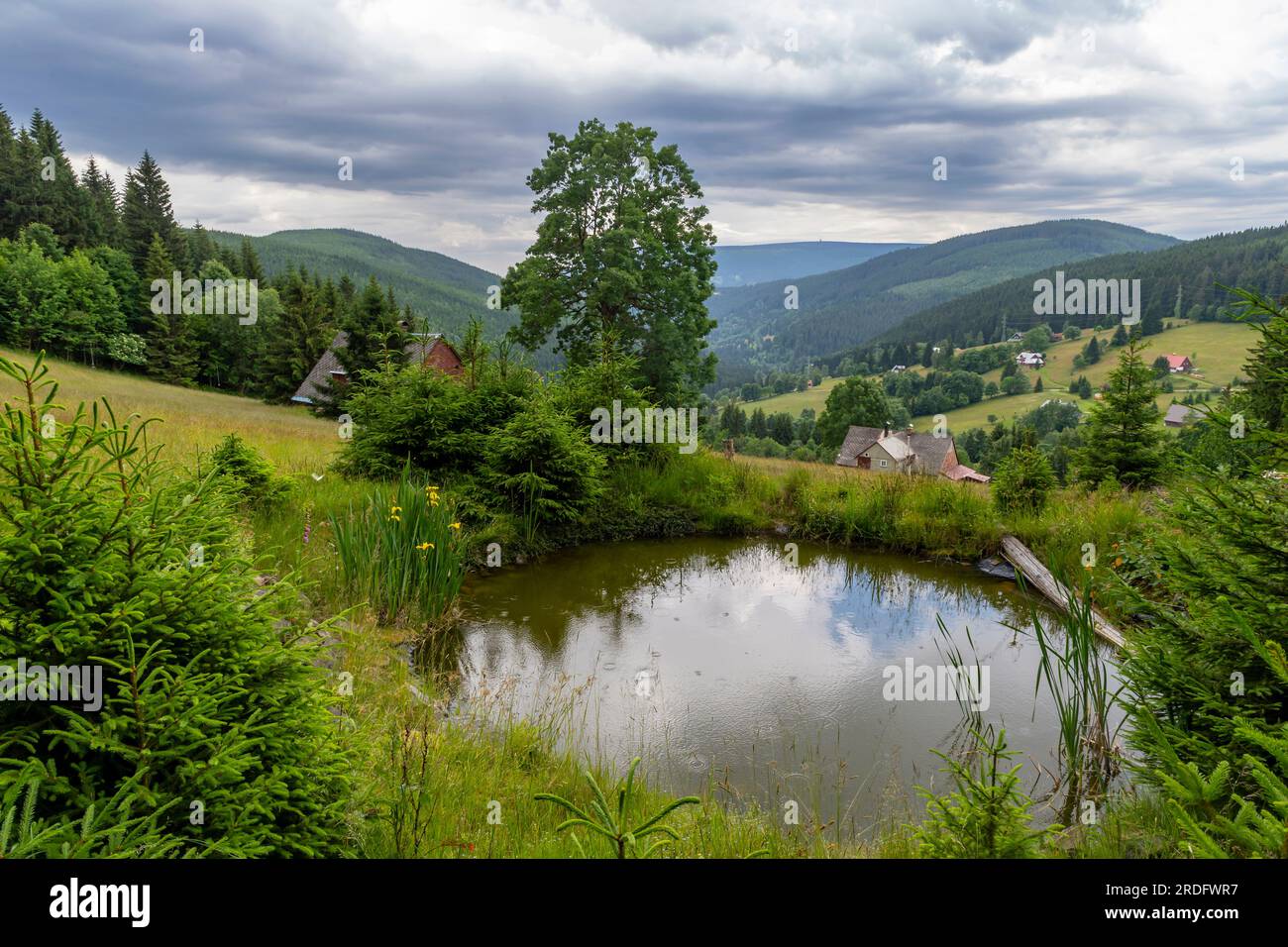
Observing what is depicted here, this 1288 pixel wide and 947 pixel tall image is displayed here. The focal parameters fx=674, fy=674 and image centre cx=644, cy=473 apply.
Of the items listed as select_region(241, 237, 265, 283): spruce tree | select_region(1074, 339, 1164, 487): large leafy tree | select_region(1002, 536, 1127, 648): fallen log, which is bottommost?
select_region(1002, 536, 1127, 648): fallen log

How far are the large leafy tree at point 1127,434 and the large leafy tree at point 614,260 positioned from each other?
14184 mm

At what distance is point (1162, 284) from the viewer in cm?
10462

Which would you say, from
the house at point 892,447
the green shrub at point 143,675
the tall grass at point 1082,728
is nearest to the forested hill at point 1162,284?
the house at point 892,447

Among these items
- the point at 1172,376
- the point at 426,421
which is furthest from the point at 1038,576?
the point at 1172,376

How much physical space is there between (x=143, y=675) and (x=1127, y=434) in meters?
13.6

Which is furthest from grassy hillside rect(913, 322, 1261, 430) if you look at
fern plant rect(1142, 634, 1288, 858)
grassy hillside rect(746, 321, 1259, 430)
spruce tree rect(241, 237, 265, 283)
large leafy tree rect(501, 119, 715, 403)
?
fern plant rect(1142, 634, 1288, 858)

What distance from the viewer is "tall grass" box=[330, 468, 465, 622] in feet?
23.4

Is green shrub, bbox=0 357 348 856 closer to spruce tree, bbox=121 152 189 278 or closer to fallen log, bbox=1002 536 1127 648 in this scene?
fallen log, bbox=1002 536 1127 648

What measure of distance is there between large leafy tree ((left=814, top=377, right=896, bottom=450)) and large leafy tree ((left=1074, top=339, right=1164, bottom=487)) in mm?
54120

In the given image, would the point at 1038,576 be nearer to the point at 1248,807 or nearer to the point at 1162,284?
the point at 1248,807

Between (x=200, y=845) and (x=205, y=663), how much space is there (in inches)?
20.7

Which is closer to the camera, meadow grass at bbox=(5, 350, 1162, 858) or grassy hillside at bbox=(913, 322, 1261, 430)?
meadow grass at bbox=(5, 350, 1162, 858)

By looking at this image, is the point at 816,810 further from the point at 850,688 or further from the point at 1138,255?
the point at 1138,255

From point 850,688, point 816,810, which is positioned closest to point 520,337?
point 850,688
